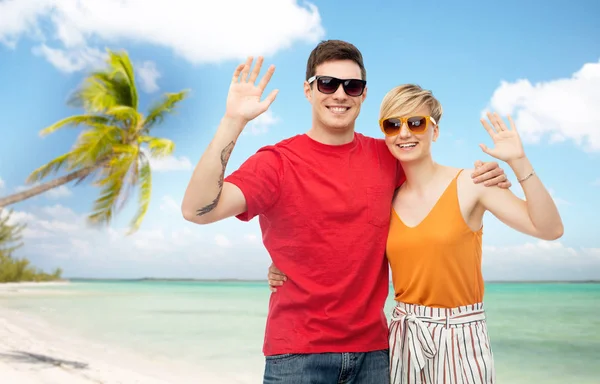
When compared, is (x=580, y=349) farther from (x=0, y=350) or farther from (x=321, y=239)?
(x=321, y=239)

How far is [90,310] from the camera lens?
79.1 ft

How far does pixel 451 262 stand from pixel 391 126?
0.70 metres

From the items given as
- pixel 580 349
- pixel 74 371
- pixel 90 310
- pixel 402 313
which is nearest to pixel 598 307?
pixel 580 349

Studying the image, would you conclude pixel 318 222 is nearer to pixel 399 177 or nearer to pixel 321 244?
pixel 321 244

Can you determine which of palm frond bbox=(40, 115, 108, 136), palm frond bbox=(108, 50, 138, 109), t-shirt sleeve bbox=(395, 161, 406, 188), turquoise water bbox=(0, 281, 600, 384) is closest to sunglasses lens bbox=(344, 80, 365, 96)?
t-shirt sleeve bbox=(395, 161, 406, 188)

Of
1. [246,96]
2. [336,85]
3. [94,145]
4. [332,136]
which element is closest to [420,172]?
[332,136]

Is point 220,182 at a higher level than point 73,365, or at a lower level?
higher

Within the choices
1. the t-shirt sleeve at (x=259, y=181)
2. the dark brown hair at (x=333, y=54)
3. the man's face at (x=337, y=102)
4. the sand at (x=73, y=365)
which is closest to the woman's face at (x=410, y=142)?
the man's face at (x=337, y=102)

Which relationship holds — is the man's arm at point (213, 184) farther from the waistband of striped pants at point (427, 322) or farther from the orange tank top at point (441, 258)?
the waistband of striped pants at point (427, 322)

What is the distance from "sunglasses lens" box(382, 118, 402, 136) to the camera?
279 cm

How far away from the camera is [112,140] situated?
16.0m

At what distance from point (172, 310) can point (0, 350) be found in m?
16.9

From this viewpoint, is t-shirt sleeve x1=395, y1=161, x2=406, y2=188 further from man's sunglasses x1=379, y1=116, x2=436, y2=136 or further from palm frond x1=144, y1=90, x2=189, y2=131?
palm frond x1=144, y1=90, x2=189, y2=131

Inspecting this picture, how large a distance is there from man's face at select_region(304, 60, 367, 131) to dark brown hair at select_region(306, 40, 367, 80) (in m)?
0.02
